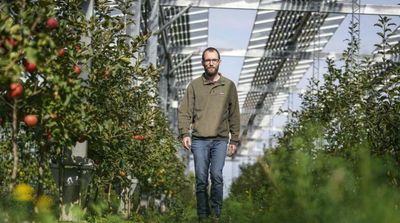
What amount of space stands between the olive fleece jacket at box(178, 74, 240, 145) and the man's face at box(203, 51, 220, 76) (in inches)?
4.4

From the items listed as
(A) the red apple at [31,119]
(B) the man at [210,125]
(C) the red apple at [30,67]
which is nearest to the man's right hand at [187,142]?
(B) the man at [210,125]

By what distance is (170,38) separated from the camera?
21.1 m

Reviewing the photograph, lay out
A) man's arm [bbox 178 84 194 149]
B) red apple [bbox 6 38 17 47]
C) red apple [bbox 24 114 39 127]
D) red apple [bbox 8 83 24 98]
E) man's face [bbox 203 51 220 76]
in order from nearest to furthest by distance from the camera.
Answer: red apple [bbox 6 38 17 47] → red apple [bbox 8 83 24 98] → red apple [bbox 24 114 39 127] → man's face [bbox 203 51 220 76] → man's arm [bbox 178 84 194 149]

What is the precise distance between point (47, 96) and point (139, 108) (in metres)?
3.44

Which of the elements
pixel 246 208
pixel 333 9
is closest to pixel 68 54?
pixel 246 208

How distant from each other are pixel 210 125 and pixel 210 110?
0.13m

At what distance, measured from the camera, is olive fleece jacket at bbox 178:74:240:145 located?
506 centimetres

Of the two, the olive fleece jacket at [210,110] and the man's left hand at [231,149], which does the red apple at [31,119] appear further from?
the man's left hand at [231,149]

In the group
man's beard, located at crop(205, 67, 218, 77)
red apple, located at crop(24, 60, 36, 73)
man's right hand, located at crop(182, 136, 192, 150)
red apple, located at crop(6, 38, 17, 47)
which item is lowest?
man's right hand, located at crop(182, 136, 192, 150)

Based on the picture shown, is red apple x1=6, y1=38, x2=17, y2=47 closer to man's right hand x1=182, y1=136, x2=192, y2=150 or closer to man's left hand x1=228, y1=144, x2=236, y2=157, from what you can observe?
man's right hand x1=182, y1=136, x2=192, y2=150

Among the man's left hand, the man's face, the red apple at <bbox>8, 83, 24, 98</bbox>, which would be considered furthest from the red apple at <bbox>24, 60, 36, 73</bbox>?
the man's left hand

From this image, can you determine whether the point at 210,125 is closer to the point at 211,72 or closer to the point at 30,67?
the point at 211,72

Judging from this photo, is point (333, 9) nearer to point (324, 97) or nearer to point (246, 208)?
point (324, 97)

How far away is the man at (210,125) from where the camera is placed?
5.01 metres
